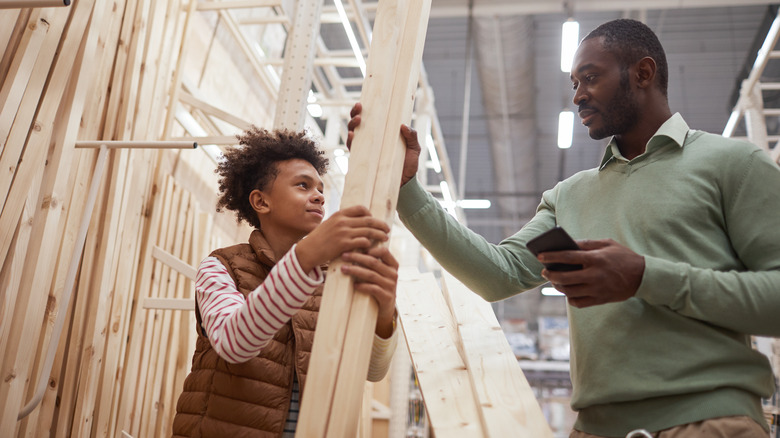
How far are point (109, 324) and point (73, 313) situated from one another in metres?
0.22

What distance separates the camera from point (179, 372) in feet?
14.1

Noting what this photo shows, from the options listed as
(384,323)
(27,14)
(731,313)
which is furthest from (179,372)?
(731,313)

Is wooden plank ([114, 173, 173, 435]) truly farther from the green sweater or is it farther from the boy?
the green sweater

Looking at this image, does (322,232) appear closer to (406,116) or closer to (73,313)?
(406,116)

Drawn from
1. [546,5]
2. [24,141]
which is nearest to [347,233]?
[24,141]

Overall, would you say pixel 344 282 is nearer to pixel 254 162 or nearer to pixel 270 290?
pixel 270 290

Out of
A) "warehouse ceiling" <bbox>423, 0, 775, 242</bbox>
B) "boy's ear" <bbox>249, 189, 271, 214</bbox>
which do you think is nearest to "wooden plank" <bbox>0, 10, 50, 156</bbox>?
"boy's ear" <bbox>249, 189, 271, 214</bbox>

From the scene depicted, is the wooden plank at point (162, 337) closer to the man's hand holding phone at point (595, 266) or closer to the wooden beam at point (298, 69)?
the wooden beam at point (298, 69)

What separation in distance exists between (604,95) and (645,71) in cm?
16

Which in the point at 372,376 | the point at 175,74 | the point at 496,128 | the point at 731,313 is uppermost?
the point at 496,128

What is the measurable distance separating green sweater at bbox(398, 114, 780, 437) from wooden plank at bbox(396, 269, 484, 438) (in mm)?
316

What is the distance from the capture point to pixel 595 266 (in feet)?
4.70

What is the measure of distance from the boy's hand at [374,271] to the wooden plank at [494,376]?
1.68ft

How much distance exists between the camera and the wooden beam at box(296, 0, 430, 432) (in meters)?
1.23
